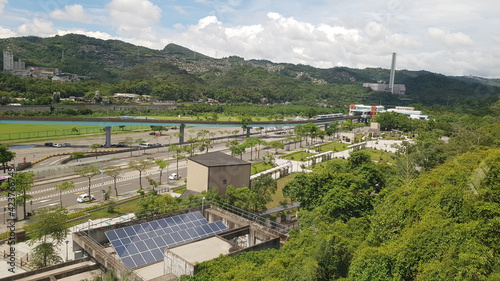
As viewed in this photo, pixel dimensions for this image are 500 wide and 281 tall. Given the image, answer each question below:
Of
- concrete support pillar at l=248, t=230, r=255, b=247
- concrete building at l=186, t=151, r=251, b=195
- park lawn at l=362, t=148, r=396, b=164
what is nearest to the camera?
concrete support pillar at l=248, t=230, r=255, b=247

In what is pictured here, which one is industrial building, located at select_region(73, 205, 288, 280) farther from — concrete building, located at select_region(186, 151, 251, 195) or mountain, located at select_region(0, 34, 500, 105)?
mountain, located at select_region(0, 34, 500, 105)

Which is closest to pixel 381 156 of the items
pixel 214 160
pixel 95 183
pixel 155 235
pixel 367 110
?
pixel 214 160

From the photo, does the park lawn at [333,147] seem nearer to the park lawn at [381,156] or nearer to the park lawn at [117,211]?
the park lawn at [381,156]

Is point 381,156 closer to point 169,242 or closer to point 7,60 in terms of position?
point 169,242

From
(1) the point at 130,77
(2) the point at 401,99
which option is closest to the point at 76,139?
(1) the point at 130,77

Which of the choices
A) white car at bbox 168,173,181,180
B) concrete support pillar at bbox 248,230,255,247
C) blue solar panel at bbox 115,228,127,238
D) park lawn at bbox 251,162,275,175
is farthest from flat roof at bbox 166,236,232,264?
park lawn at bbox 251,162,275,175

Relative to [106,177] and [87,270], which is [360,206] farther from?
[106,177]
